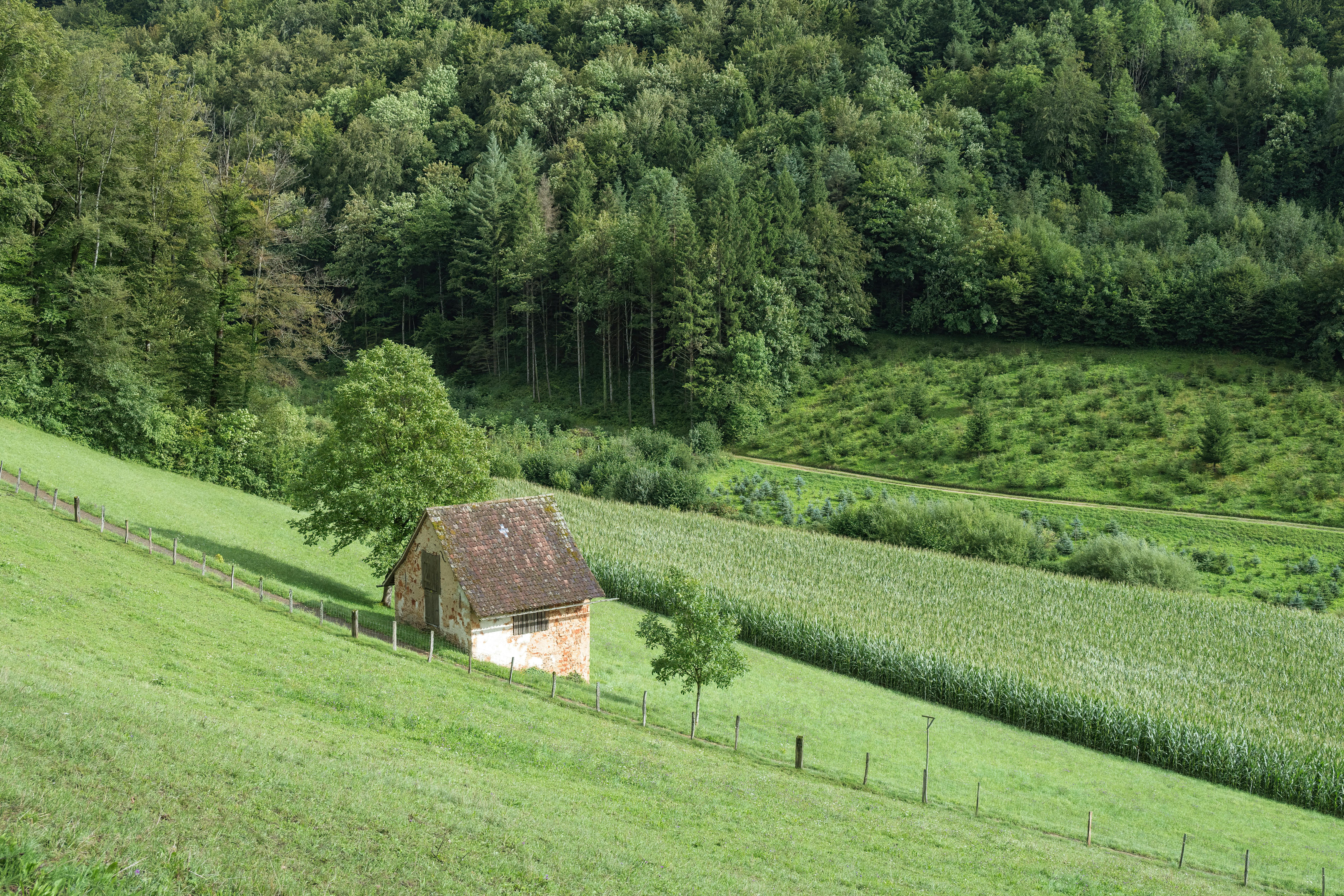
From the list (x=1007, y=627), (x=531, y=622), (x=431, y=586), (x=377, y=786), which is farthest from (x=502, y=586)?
(x=1007, y=627)

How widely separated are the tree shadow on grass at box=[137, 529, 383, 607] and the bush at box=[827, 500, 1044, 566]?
25.3 meters

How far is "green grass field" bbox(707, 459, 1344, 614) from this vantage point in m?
44.3

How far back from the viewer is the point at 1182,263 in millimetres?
62812

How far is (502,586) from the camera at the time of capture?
28812 millimetres

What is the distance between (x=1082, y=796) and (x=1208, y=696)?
31.4ft

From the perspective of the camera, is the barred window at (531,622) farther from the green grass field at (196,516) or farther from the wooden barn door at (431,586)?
the green grass field at (196,516)

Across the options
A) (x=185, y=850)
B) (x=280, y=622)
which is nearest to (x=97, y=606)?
(x=280, y=622)

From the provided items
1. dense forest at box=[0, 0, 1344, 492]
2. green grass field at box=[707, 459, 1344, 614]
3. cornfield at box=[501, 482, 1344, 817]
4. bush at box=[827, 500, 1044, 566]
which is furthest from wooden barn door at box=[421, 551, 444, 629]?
bush at box=[827, 500, 1044, 566]

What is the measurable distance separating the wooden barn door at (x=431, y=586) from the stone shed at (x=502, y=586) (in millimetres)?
26

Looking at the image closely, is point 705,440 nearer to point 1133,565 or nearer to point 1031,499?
point 1031,499

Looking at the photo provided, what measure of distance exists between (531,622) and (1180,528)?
113 feet

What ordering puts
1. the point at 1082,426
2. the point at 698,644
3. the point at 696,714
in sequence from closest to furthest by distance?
the point at 696,714
the point at 698,644
the point at 1082,426

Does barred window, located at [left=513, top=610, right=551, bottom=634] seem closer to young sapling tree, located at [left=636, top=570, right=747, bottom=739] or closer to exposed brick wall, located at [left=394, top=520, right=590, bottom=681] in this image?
exposed brick wall, located at [left=394, top=520, right=590, bottom=681]

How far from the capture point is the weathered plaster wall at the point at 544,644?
28.5 meters
